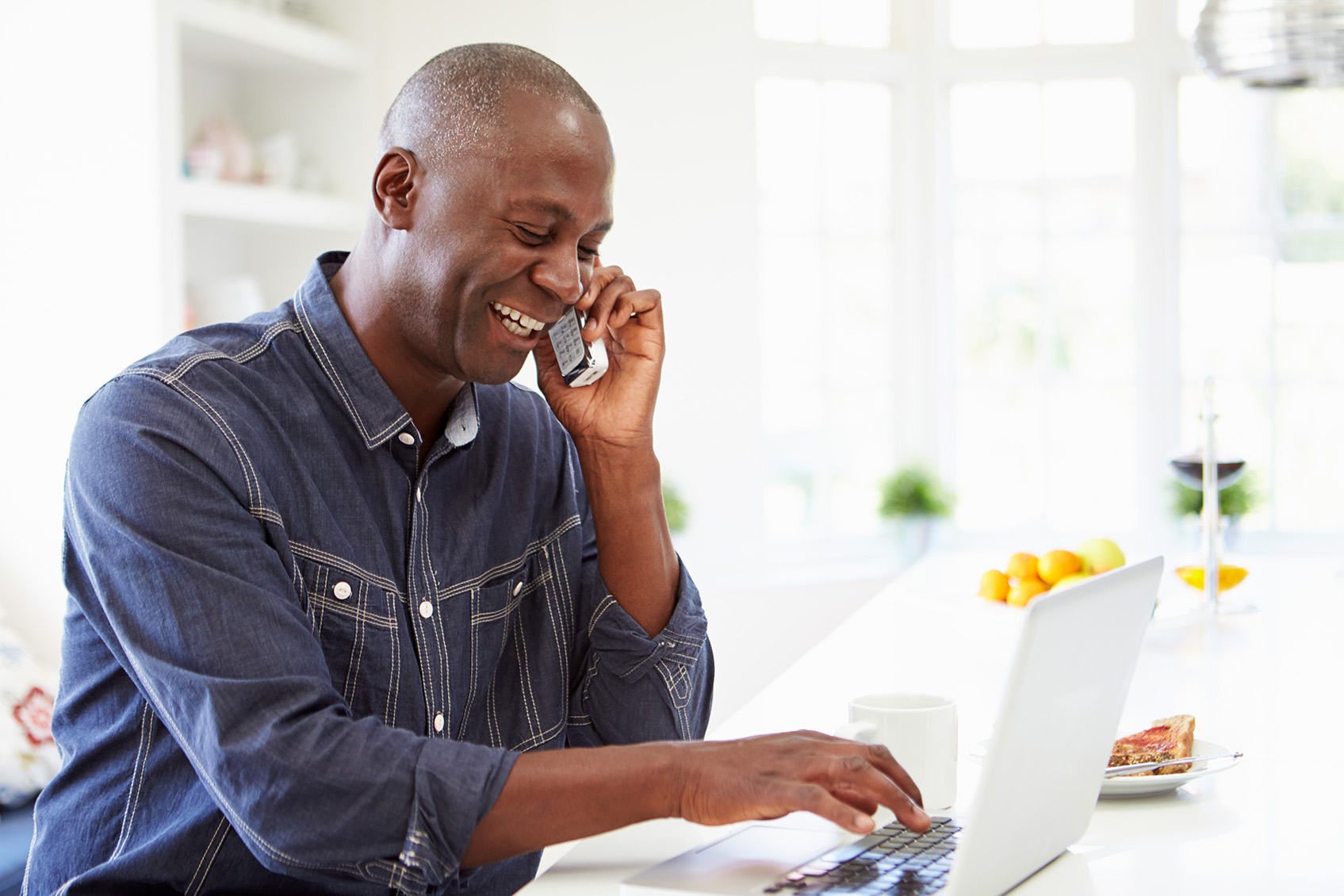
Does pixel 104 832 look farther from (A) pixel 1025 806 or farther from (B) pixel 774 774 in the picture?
(A) pixel 1025 806

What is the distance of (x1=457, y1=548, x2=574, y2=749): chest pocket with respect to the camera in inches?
56.1

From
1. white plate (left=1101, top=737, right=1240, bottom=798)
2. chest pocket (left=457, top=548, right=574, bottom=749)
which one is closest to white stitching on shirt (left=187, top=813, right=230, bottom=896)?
chest pocket (left=457, top=548, right=574, bottom=749)

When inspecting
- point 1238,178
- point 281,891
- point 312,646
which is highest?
point 1238,178

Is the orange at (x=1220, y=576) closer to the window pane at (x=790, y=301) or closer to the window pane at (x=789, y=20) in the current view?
the window pane at (x=790, y=301)

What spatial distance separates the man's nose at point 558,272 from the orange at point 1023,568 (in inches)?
46.3

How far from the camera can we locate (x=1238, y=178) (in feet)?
14.0

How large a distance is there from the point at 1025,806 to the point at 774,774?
198mm

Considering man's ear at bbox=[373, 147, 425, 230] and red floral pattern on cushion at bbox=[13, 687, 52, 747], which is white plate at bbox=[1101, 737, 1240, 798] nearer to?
man's ear at bbox=[373, 147, 425, 230]

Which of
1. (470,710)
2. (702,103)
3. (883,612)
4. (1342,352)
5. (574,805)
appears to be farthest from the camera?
(1342,352)

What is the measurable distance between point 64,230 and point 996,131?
3.05 m

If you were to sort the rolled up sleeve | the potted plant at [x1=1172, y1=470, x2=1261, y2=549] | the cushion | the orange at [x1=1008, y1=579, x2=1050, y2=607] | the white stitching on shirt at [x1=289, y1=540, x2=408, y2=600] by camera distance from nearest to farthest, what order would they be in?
the white stitching on shirt at [x1=289, y1=540, x2=408, y2=600] < the rolled up sleeve < the orange at [x1=1008, y1=579, x2=1050, y2=607] < the cushion < the potted plant at [x1=1172, y1=470, x2=1261, y2=549]

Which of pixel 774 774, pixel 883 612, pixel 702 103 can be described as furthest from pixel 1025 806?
pixel 702 103

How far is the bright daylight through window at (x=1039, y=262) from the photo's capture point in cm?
425

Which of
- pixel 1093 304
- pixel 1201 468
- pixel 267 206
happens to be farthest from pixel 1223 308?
pixel 267 206
